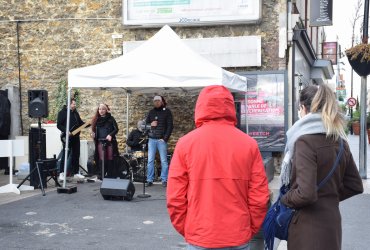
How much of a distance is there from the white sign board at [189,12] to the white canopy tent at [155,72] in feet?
8.94

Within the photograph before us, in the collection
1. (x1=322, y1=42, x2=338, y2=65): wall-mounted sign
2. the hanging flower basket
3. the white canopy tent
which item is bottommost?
the white canopy tent

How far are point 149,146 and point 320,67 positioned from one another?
43.8 feet

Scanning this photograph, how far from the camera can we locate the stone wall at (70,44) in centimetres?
1233

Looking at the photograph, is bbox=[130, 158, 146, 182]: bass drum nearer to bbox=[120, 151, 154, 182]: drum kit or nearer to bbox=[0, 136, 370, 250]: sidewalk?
bbox=[120, 151, 154, 182]: drum kit

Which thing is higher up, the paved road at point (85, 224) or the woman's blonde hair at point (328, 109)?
the woman's blonde hair at point (328, 109)

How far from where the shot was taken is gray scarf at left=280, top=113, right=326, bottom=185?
9.47 ft

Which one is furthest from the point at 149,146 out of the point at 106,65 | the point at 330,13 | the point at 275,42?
the point at 330,13

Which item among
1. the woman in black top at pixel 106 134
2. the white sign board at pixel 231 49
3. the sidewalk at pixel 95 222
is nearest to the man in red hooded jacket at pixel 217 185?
the sidewalk at pixel 95 222

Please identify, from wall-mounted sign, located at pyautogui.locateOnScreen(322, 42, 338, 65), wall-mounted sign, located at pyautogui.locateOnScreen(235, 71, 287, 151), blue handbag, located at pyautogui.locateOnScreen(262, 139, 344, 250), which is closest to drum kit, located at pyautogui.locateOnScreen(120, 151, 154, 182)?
wall-mounted sign, located at pyautogui.locateOnScreen(235, 71, 287, 151)

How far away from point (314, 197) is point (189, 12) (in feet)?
31.8

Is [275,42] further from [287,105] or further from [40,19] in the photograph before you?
[40,19]

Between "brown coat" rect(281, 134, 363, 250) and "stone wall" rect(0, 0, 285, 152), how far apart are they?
30.5ft

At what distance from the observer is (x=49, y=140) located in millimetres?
12117

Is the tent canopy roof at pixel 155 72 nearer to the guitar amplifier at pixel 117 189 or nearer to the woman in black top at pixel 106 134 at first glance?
the woman in black top at pixel 106 134
